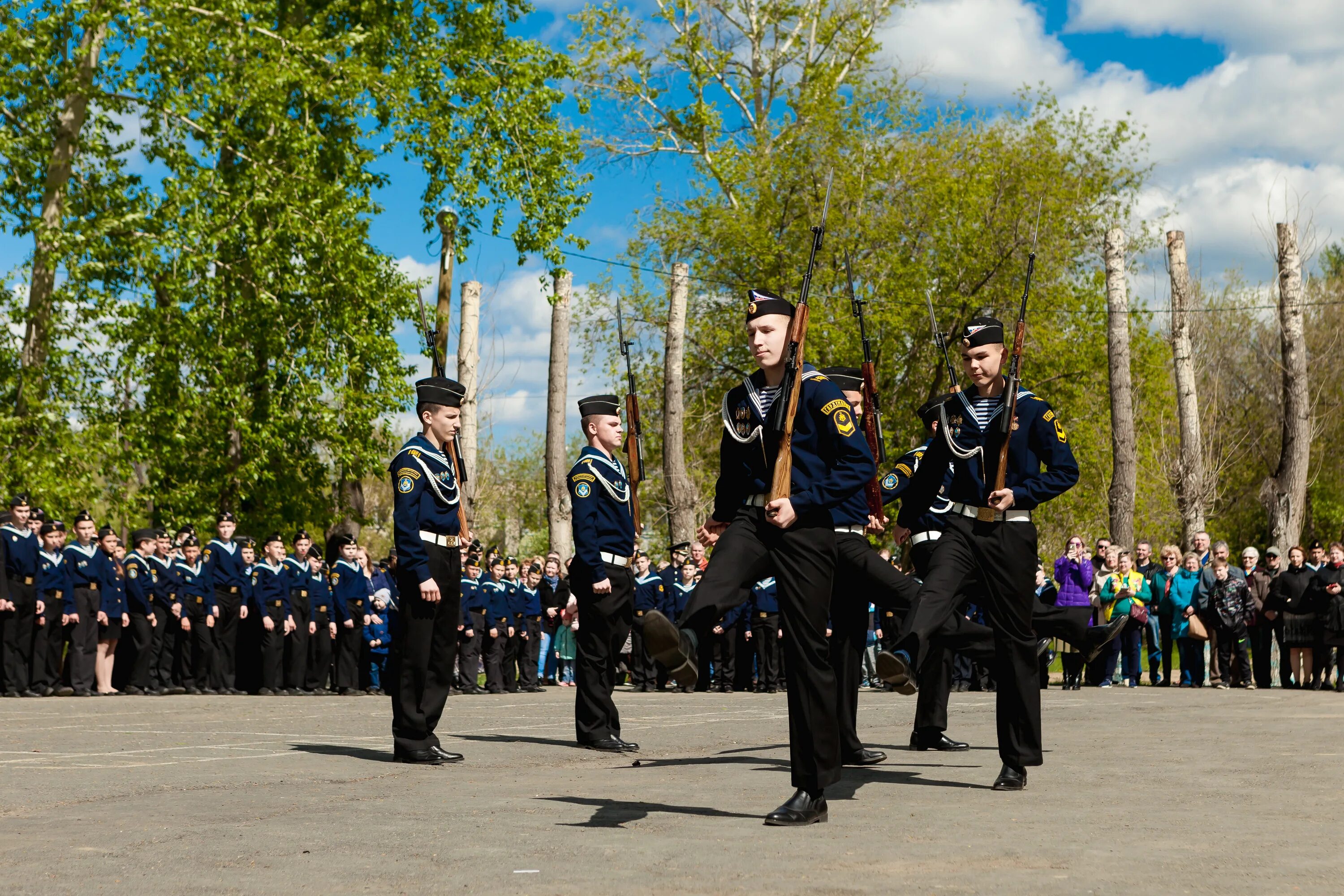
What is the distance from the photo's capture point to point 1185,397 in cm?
3092

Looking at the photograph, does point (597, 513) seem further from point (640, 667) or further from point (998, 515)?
point (640, 667)

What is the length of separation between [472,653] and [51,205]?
33.6 ft

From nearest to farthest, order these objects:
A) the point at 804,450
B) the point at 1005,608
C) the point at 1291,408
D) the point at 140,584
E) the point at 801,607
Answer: the point at 801,607 < the point at 804,450 < the point at 1005,608 < the point at 140,584 < the point at 1291,408

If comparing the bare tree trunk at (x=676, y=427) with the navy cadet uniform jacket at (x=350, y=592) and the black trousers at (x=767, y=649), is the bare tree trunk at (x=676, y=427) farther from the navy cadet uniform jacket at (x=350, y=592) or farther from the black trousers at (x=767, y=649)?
the navy cadet uniform jacket at (x=350, y=592)

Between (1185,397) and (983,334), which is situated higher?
(1185,397)

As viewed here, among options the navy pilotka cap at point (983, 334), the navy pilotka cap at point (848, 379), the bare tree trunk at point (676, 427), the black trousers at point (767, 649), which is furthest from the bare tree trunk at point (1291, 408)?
the navy pilotka cap at point (983, 334)

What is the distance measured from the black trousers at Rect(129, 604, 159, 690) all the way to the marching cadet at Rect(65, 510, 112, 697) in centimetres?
56

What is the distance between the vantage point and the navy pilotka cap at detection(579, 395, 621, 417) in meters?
10.6

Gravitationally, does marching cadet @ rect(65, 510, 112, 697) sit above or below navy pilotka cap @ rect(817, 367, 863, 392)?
below

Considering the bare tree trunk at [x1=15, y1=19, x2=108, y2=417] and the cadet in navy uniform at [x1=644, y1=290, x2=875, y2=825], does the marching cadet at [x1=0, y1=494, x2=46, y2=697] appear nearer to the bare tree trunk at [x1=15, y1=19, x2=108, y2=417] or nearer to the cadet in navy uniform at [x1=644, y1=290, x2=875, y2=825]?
the bare tree trunk at [x1=15, y1=19, x2=108, y2=417]

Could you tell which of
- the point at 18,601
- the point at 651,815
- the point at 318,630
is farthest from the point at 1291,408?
the point at 651,815

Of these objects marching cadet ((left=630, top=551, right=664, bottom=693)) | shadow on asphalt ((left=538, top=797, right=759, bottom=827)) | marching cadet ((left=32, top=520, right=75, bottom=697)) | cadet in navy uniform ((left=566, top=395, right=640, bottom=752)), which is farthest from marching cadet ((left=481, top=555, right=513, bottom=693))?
shadow on asphalt ((left=538, top=797, right=759, bottom=827))

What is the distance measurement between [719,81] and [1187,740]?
31.9 metres

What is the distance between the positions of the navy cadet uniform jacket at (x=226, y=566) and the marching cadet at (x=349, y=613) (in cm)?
119
